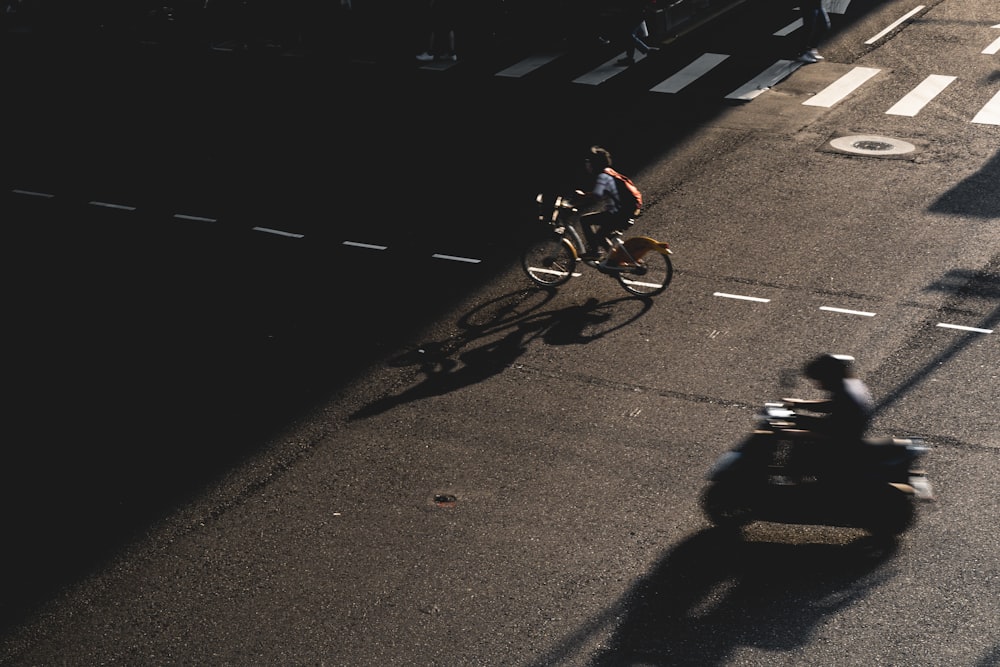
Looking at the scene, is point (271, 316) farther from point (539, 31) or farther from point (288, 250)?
point (539, 31)

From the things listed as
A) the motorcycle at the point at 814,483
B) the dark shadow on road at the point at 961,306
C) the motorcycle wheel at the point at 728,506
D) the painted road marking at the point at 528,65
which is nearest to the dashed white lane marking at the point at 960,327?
the dark shadow on road at the point at 961,306

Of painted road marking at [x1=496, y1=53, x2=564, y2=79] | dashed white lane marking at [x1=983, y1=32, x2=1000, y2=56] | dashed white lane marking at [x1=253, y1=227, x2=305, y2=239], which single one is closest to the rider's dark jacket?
dashed white lane marking at [x1=253, y1=227, x2=305, y2=239]

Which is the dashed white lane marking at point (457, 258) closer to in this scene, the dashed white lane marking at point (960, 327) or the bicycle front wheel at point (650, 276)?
the bicycle front wheel at point (650, 276)

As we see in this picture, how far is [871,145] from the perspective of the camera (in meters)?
20.0

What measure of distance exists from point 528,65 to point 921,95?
847 cm

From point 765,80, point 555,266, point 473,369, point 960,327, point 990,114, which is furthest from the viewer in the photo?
point 765,80

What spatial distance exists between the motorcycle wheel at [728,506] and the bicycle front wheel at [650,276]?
206 inches

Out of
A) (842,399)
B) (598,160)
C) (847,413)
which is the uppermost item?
(598,160)

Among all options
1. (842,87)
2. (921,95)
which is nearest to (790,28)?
(842,87)

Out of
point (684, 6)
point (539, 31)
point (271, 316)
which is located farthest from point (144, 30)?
point (271, 316)

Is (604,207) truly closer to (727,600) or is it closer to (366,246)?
(366,246)

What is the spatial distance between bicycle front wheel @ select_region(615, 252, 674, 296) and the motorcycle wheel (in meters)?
5.22

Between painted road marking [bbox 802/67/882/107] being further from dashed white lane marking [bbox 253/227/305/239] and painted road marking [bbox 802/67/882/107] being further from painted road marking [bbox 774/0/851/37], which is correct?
dashed white lane marking [bbox 253/227/305/239]

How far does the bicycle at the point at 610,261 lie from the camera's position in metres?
14.6
